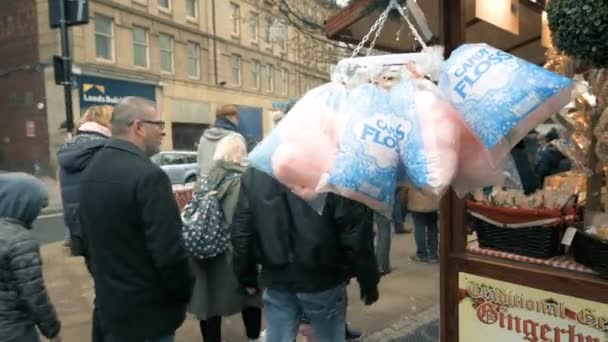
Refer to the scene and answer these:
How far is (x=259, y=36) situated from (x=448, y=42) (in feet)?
81.3

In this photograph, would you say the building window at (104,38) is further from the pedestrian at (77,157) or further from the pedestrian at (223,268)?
the pedestrian at (223,268)

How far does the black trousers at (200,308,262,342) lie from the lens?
11.8 feet

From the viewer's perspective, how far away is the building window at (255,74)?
26.4 meters

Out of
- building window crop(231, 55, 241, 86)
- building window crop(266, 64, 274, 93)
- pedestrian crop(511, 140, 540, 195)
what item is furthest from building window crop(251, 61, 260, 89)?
pedestrian crop(511, 140, 540, 195)

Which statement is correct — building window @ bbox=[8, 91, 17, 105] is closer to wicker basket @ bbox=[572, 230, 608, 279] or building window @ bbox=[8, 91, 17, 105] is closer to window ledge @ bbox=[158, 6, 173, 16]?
window ledge @ bbox=[158, 6, 173, 16]

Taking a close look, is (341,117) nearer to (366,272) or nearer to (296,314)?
(366,272)

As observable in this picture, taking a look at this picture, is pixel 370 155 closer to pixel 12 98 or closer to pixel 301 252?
pixel 301 252

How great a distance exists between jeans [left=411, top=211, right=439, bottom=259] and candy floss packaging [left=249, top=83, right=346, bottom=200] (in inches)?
172

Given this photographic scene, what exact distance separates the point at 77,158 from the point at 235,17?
2211 cm

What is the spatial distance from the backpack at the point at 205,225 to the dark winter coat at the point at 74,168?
2.62 feet

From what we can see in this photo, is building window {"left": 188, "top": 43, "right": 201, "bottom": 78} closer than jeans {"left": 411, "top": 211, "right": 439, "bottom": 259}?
No

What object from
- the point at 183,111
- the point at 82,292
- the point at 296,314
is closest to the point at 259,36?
the point at 183,111

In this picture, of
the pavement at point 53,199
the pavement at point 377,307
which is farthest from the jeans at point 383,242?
the pavement at point 53,199

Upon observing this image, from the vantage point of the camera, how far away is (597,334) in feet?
6.27
